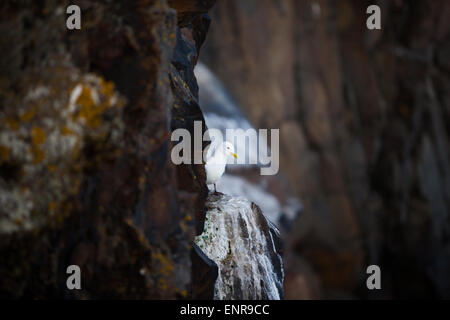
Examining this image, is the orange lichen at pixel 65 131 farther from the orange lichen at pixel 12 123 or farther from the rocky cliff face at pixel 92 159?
the orange lichen at pixel 12 123

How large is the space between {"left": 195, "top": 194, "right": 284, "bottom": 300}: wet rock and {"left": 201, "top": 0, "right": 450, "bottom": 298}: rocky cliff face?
6361 millimetres

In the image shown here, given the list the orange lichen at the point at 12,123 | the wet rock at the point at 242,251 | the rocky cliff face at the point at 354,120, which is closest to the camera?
the orange lichen at the point at 12,123

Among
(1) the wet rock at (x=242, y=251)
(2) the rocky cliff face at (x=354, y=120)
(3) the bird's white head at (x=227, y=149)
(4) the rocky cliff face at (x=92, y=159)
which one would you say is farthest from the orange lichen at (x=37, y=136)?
(2) the rocky cliff face at (x=354, y=120)

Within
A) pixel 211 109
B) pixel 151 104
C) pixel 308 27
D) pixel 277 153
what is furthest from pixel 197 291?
pixel 308 27

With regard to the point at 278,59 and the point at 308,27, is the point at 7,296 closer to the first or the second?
the point at 278,59

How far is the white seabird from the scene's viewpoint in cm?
271

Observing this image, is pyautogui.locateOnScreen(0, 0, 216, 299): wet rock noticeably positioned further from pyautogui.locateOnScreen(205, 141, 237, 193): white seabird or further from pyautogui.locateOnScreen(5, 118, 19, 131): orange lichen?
pyautogui.locateOnScreen(205, 141, 237, 193): white seabird

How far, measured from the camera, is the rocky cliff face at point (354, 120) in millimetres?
9023

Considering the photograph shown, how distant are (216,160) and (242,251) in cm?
72

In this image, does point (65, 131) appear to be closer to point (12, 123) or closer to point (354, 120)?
point (12, 123)

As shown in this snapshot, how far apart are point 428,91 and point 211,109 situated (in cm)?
690

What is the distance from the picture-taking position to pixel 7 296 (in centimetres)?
160

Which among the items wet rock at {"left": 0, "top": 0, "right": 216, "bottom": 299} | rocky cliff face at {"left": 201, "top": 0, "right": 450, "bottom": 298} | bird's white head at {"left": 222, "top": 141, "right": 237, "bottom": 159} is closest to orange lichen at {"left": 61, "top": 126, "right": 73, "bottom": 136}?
wet rock at {"left": 0, "top": 0, "right": 216, "bottom": 299}

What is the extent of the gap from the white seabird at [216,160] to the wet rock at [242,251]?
0.24m
